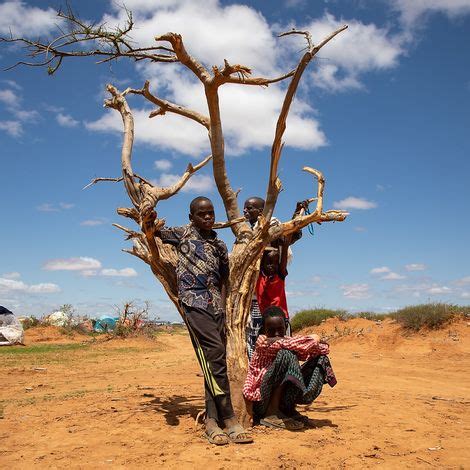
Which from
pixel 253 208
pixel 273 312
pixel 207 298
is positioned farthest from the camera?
pixel 253 208

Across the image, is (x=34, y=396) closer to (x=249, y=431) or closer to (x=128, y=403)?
(x=128, y=403)

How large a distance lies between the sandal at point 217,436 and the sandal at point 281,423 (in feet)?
1.94

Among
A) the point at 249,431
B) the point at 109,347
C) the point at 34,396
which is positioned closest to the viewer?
the point at 249,431

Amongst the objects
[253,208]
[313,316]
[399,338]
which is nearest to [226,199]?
[253,208]

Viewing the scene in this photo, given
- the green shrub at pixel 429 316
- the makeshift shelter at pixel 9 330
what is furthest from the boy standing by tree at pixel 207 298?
the makeshift shelter at pixel 9 330

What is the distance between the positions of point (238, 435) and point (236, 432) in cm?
4

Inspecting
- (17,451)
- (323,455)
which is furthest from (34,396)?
(323,455)

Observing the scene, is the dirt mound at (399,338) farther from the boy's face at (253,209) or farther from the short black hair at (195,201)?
the short black hair at (195,201)

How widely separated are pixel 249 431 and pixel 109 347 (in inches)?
498

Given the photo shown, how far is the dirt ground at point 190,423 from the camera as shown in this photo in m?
3.72

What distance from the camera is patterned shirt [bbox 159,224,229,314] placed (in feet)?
14.2

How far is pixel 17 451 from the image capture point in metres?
4.04

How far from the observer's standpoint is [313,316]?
20.7 meters

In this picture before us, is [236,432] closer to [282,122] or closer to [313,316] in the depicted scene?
[282,122]
